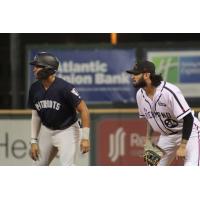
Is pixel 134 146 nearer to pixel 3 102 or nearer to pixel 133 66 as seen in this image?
pixel 133 66

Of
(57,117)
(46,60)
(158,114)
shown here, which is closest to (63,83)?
(57,117)

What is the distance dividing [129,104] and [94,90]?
18.2 inches

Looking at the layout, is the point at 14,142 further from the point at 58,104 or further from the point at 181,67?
the point at 181,67

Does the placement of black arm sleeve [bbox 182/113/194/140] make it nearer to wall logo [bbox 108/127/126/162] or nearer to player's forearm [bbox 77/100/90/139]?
player's forearm [bbox 77/100/90/139]

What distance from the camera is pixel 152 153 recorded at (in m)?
8.62

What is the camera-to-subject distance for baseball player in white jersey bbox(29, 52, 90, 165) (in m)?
8.38

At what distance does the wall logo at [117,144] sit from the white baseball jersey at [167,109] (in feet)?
3.63

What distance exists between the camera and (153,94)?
8203 mm

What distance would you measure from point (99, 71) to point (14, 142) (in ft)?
4.34

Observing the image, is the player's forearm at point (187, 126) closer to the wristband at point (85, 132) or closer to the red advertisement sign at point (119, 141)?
the wristband at point (85, 132)

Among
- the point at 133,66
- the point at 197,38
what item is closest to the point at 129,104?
the point at 133,66

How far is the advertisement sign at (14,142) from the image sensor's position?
9.38 metres

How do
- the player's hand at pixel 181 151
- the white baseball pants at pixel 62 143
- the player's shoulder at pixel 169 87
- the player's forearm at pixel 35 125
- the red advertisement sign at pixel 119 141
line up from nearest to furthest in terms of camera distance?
the player's hand at pixel 181 151 → the player's shoulder at pixel 169 87 → the white baseball pants at pixel 62 143 → the player's forearm at pixel 35 125 → the red advertisement sign at pixel 119 141

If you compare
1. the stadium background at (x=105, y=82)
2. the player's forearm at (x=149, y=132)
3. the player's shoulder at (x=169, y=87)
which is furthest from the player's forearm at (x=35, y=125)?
the player's shoulder at (x=169, y=87)
